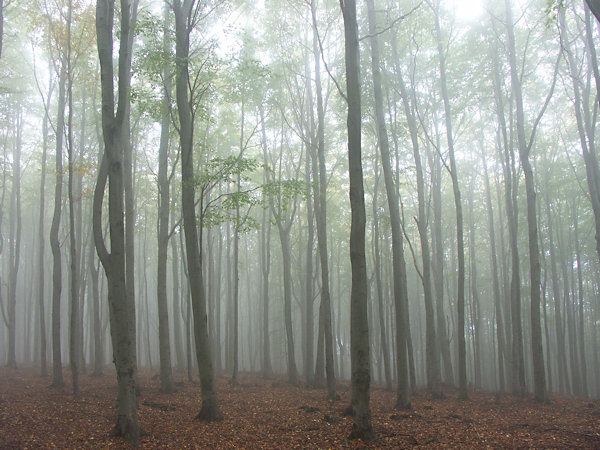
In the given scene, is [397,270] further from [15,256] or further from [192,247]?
[15,256]

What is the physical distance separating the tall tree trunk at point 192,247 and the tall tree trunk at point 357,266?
279 cm

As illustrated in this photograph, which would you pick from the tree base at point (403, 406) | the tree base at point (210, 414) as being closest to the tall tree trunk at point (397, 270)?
the tree base at point (403, 406)

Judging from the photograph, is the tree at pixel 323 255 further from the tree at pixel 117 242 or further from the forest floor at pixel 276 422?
the tree at pixel 117 242

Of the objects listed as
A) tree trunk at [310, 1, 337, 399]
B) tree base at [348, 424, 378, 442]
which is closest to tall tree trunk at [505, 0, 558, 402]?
tree trunk at [310, 1, 337, 399]

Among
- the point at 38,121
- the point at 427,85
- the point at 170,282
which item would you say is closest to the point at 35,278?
the point at 38,121

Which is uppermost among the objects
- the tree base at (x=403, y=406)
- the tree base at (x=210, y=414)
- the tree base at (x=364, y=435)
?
the tree base at (x=364, y=435)

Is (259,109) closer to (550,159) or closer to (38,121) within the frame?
(38,121)

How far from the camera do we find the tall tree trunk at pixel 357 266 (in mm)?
5477

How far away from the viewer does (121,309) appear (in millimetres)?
5746

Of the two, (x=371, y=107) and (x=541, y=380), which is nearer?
(x=541, y=380)

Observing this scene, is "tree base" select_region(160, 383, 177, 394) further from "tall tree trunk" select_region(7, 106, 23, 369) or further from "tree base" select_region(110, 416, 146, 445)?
"tall tree trunk" select_region(7, 106, 23, 369)

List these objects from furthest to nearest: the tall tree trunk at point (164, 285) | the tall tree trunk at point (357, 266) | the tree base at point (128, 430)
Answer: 1. the tall tree trunk at point (164, 285)
2. the tree base at point (128, 430)
3. the tall tree trunk at point (357, 266)

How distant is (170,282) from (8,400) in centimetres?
2904

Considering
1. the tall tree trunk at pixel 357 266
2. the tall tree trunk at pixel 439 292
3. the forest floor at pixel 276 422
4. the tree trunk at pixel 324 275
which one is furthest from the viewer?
the tall tree trunk at pixel 439 292
